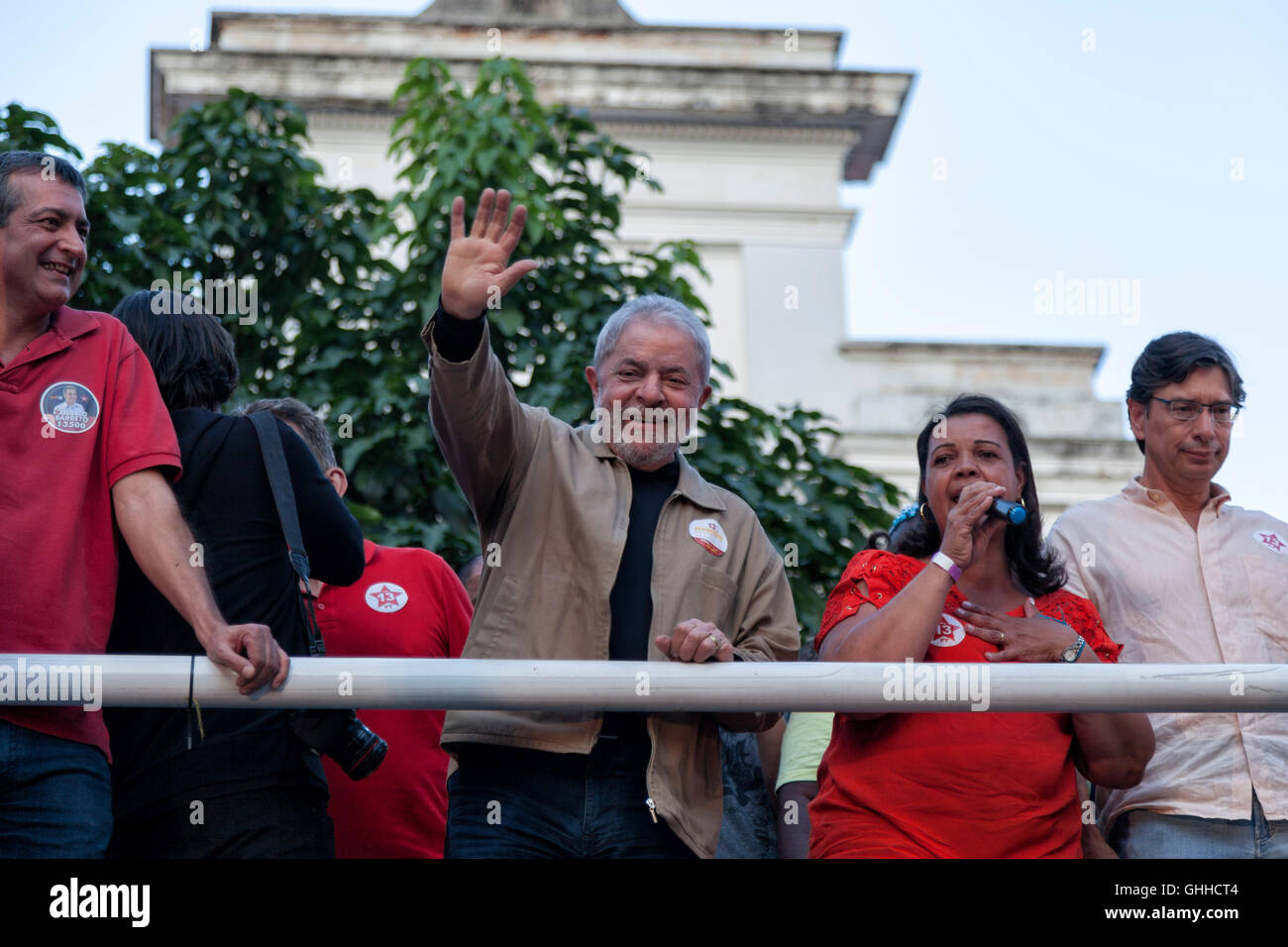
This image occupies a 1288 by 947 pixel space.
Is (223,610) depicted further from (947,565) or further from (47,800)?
(947,565)

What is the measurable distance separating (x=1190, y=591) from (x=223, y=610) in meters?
2.52

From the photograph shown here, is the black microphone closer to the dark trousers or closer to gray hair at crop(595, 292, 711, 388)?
gray hair at crop(595, 292, 711, 388)

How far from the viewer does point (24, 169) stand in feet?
12.0

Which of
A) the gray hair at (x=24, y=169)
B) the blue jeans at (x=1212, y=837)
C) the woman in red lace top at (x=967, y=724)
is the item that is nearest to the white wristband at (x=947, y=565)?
the woman in red lace top at (x=967, y=724)

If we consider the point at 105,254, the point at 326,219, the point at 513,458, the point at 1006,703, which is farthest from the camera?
the point at 326,219

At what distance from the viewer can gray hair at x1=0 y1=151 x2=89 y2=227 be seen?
3.61 m

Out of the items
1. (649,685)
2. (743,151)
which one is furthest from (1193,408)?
(743,151)

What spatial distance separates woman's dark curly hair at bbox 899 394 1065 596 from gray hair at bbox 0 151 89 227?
215 cm

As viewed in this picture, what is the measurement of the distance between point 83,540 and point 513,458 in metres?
1.01

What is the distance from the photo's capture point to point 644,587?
383 cm

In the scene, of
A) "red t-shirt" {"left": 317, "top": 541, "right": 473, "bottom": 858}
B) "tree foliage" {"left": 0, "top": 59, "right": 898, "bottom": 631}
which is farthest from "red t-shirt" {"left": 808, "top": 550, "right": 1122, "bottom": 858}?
"tree foliage" {"left": 0, "top": 59, "right": 898, "bottom": 631}

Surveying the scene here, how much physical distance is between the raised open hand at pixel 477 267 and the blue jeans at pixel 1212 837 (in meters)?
2.08
